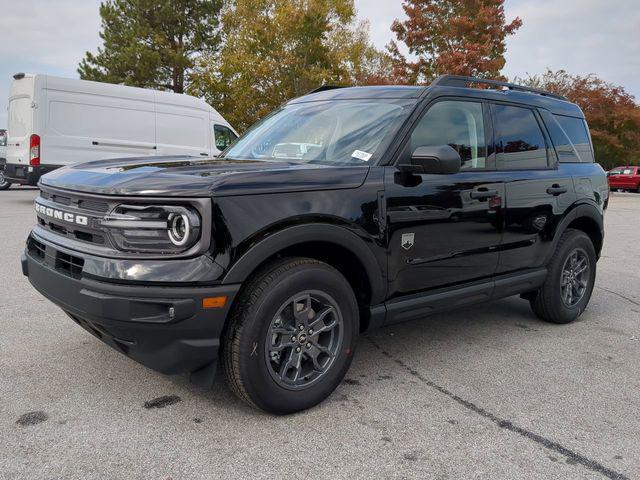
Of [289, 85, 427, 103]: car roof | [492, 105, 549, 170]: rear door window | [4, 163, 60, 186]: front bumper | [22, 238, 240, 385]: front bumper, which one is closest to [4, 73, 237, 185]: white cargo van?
[4, 163, 60, 186]: front bumper

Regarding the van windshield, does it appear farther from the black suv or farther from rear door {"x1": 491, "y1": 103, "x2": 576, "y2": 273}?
rear door {"x1": 491, "y1": 103, "x2": 576, "y2": 273}

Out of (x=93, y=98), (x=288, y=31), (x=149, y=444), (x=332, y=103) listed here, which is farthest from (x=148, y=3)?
(x=149, y=444)

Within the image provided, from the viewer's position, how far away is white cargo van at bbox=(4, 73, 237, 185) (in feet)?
40.1

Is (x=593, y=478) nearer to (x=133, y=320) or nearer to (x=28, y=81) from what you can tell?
(x=133, y=320)

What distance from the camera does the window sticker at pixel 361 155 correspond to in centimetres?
328

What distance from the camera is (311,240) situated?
2816 mm

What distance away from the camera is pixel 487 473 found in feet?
7.91

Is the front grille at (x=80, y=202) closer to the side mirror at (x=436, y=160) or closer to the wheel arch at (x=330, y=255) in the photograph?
the wheel arch at (x=330, y=255)

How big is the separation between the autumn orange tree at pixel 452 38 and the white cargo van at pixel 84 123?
13.4m

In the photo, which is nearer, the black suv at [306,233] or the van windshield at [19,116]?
the black suv at [306,233]

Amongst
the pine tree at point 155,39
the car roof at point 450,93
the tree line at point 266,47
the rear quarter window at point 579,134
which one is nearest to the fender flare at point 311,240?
the car roof at point 450,93

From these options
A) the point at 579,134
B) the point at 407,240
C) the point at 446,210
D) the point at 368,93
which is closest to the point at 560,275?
the point at 579,134

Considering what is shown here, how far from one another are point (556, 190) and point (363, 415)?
254cm

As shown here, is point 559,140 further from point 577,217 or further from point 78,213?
point 78,213
